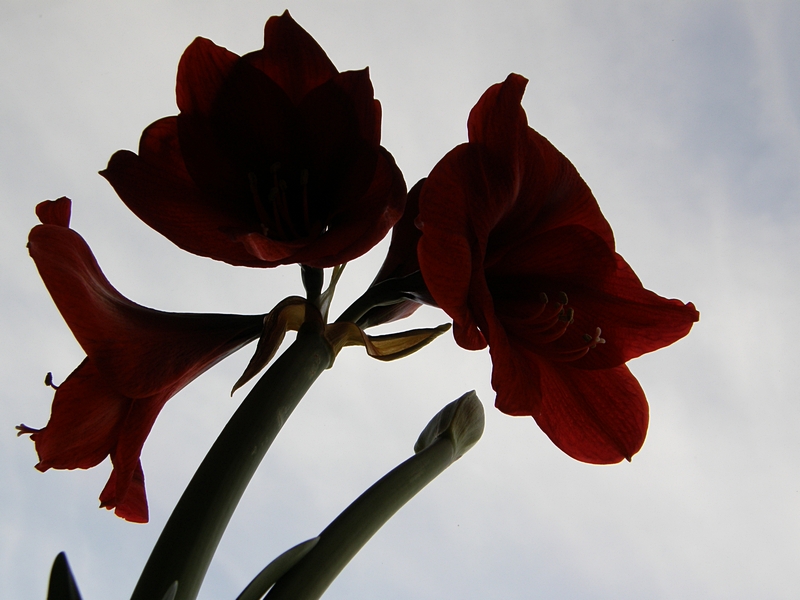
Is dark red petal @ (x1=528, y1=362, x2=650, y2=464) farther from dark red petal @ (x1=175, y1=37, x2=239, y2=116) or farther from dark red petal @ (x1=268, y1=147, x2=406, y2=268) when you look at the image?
dark red petal @ (x1=175, y1=37, x2=239, y2=116)

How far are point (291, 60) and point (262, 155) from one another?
0.08 metres

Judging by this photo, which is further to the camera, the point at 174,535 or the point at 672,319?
the point at 672,319

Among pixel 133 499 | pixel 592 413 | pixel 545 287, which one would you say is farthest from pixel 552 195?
pixel 133 499

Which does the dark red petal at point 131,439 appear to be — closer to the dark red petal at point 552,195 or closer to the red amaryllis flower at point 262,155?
the red amaryllis flower at point 262,155

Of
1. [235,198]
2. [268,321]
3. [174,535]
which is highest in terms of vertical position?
[235,198]

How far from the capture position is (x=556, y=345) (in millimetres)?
499

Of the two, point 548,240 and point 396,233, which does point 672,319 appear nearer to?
point 548,240

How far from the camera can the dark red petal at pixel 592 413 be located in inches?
19.4

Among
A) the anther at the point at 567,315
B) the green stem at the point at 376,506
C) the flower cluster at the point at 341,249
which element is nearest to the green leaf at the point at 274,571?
the green stem at the point at 376,506

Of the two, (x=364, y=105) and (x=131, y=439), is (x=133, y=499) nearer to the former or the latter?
(x=131, y=439)

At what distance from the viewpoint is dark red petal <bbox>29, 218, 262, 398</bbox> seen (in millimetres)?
407

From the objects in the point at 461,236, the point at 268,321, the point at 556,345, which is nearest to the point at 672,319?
the point at 556,345

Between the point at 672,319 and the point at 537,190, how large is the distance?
0.15 m

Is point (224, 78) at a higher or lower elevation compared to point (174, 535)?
higher
